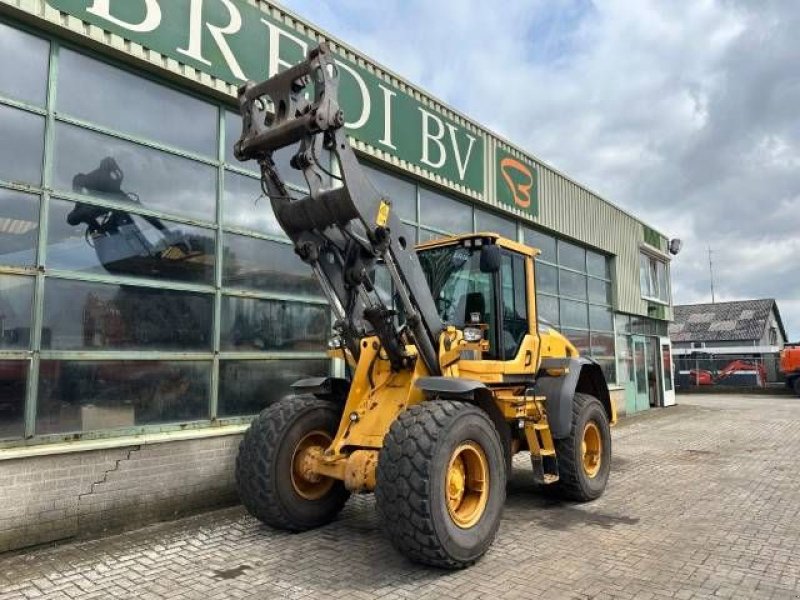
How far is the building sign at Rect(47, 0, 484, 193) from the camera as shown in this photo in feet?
20.1

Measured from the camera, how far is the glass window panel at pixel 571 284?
14.2 metres

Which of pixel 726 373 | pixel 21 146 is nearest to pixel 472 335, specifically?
pixel 21 146

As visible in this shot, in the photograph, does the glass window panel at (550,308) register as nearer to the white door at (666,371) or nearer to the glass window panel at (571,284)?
the glass window panel at (571,284)

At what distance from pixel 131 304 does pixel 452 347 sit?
3.37 meters

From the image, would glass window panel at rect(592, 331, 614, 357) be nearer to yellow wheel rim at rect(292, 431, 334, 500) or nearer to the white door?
the white door

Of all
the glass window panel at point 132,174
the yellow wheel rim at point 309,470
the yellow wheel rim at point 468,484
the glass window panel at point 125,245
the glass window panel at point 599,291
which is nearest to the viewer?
the yellow wheel rim at point 468,484

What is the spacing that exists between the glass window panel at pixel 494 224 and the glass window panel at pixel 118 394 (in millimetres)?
6548

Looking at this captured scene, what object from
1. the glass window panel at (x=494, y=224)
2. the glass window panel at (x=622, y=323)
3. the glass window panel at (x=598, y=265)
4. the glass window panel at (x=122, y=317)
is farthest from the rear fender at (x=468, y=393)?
the glass window panel at (x=622, y=323)

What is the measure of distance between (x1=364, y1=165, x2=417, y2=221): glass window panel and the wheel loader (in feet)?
10.6

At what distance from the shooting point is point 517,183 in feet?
41.1

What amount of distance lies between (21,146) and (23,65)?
793mm

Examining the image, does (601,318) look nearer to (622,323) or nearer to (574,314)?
(622,323)

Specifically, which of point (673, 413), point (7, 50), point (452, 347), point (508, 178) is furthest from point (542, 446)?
point (673, 413)

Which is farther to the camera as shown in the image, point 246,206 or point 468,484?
point 246,206
